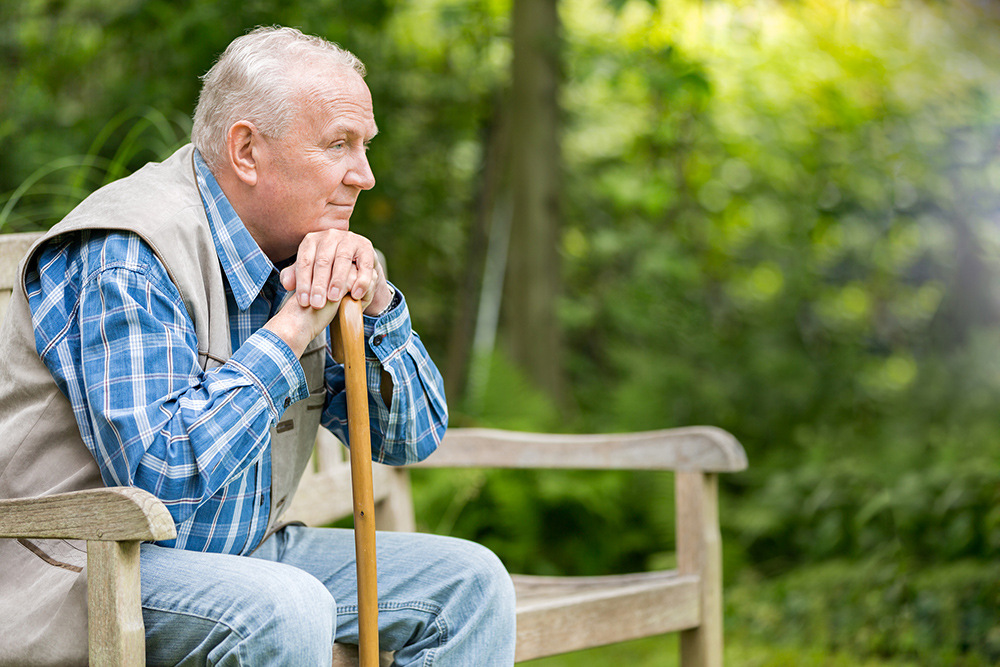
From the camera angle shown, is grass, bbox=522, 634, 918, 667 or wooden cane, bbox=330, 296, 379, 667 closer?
wooden cane, bbox=330, 296, 379, 667

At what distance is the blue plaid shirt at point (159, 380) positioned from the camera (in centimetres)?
116

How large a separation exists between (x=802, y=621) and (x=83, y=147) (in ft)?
9.53

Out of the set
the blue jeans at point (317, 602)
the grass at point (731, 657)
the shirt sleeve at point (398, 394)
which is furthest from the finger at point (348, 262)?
the grass at point (731, 657)

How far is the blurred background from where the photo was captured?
3.21 m

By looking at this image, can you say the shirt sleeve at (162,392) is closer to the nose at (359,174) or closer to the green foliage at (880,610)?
the nose at (359,174)

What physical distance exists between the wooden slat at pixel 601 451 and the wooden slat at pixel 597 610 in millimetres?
239

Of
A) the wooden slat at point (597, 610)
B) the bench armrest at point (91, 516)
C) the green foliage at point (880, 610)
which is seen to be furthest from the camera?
the green foliage at point (880, 610)

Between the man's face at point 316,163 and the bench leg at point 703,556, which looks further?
the bench leg at point 703,556

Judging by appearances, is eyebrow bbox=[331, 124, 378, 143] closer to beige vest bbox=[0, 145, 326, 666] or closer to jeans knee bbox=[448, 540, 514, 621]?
beige vest bbox=[0, 145, 326, 666]

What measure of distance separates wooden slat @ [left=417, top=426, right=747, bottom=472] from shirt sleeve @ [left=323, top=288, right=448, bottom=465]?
501 millimetres

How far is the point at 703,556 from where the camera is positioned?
203 centimetres

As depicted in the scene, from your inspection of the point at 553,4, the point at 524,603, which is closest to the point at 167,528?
the point at 524,603

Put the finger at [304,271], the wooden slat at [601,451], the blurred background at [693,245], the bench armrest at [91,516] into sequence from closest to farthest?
the bench armrest at [91,516], the finger at [304,271], the wooden slat at [601,451], the blurred background at [693,245]

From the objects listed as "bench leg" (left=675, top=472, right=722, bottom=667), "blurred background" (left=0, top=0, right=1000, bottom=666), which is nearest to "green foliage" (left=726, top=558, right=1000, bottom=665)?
"blurred background" (left=0, top=0, right=1000, bottom=666)
